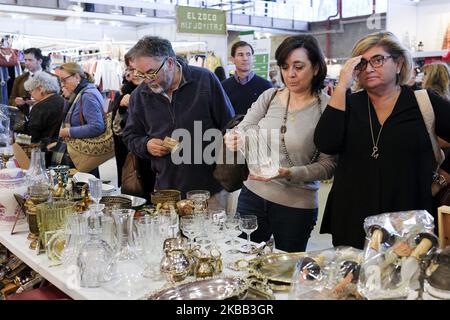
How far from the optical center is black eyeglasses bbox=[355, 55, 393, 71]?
6.56 feet

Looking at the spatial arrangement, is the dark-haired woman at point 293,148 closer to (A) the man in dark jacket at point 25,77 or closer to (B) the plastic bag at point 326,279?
(B) the plastic bag at point 326,279

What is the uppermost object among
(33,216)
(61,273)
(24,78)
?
(24,78)

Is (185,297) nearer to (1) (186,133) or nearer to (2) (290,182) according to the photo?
(2) (290,182)

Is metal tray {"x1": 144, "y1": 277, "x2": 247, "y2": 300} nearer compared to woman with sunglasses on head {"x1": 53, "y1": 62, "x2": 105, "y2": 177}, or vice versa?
metal tray {"x1": 144, "y1": 277, "x2": 247, "y2": 300}

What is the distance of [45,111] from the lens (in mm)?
4555

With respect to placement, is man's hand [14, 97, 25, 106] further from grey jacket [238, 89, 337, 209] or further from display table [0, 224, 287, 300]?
grey jacket [238, 89, 337, 209]

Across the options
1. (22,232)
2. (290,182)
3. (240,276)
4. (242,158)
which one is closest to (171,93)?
(242,158)

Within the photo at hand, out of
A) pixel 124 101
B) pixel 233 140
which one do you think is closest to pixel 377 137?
pixel 233 140

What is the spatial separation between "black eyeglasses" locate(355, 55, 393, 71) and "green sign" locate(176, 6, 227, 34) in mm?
5336

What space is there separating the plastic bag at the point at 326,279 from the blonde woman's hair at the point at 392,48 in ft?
3.08

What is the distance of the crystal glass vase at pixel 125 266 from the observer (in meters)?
1.58

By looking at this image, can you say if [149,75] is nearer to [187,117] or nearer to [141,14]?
[187,117]

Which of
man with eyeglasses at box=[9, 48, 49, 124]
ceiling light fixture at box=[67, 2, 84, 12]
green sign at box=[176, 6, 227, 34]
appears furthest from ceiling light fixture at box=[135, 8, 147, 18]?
man with eyeglasses at box=[9, 48, 49, 124]

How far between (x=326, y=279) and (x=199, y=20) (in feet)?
20.5
